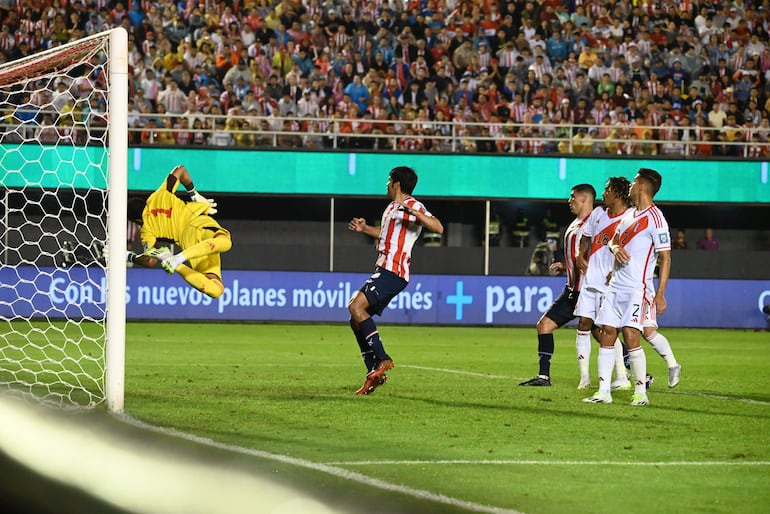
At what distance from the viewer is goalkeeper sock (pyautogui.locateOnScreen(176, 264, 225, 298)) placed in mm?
11047

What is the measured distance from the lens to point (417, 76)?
25.3m

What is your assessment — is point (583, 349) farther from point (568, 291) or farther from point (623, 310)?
point (623, 310)

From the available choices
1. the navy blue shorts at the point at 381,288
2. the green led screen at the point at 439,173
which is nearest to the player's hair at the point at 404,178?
the navy blue shorts at the point at 381,288

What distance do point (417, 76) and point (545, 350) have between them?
1473 centimetres

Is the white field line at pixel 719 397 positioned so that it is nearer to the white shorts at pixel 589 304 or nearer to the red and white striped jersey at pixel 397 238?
the white shorts at pixel 589 304

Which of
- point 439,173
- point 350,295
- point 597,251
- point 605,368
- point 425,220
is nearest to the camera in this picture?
point 605,368

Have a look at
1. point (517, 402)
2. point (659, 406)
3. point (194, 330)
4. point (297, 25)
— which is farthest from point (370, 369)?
point (297, 25)

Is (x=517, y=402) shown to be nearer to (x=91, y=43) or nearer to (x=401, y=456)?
(x=401, y=456)

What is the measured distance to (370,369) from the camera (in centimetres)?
1049

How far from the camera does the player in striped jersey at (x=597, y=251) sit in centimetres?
1031

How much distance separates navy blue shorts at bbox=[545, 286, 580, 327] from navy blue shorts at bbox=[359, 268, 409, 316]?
68.4 inches

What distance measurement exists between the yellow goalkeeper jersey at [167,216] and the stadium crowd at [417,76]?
12.4 metres

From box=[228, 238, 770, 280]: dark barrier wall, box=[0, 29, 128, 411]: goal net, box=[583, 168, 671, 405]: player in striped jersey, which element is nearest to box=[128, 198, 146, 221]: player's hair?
box=[0, 29, 128, 411]: goal net

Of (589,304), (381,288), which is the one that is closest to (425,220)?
(381,288)
